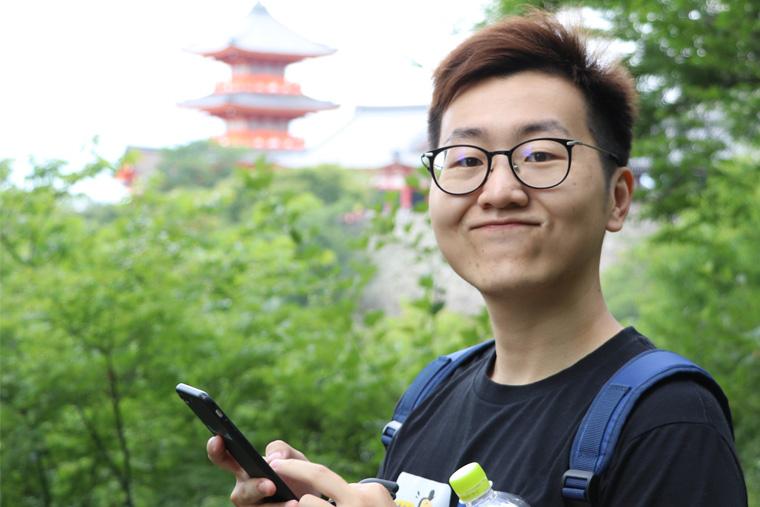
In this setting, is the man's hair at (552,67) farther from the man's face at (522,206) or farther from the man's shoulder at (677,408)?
the man's shoulder at (677,408)

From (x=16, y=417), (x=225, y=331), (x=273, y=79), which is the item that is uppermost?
(x=273, y=79)

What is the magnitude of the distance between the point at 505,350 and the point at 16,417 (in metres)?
2.59

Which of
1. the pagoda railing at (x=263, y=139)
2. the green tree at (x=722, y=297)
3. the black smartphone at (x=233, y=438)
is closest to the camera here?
the black smartphone at (x=233, y=438)

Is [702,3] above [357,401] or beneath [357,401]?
above

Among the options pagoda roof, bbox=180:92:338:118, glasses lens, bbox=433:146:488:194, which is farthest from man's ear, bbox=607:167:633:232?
pagoda roof, bbox=180:92:338:118

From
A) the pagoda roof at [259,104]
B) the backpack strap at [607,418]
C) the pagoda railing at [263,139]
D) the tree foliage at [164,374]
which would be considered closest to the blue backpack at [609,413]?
the backpack strap at [607,418]

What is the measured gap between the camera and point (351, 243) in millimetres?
2893

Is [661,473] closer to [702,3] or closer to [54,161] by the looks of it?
[702,3]

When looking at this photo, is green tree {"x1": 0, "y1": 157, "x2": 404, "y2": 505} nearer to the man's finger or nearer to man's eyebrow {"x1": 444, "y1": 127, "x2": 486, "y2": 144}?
man's eyebrow {"x1": 444, "y1": 127, "x2": 486, "y2": 144}

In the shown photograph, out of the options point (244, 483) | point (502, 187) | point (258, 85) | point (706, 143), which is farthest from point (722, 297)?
point (258, 85)

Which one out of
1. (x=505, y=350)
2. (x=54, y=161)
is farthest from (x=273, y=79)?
(x=505, y=350)

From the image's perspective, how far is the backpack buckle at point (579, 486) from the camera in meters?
0.89

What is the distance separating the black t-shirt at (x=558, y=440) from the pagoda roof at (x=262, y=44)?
24.1 metres

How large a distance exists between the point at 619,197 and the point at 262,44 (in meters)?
25.5
